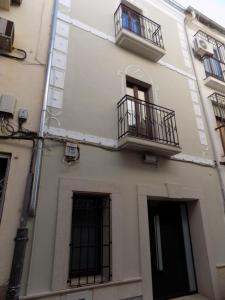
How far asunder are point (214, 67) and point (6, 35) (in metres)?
7.03

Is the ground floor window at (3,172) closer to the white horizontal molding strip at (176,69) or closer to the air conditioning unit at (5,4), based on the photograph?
the air conditioning unit at (5,4)

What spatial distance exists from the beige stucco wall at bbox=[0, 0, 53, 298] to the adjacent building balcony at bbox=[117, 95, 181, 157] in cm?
169

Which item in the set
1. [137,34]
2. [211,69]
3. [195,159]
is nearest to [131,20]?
[137,34]

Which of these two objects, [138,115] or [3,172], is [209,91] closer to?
[138,115]

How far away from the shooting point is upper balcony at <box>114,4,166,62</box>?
5.53 m

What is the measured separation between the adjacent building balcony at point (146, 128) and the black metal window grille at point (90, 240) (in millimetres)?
1233

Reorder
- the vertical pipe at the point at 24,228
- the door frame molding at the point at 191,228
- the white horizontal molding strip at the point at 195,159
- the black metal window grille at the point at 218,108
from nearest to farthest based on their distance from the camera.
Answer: the vertical pipe at the point at 24,228 → the door frame molding at the point at 191,228 → the white horizontal molding strip at the point at 195,159 → the black metal window grille at the point at 218,108

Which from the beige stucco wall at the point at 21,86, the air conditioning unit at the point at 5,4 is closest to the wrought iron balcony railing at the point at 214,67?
the beige stucco wall at the point at 21,86

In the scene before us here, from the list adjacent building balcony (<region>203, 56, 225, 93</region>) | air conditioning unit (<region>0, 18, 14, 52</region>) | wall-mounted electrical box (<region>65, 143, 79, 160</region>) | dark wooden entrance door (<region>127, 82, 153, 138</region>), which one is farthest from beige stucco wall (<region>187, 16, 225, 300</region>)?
air conditioning unit (<region>0, 18, 14, 52</region>)

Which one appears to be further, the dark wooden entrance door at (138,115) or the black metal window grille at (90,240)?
the dark wooden entrance door at (138,115)

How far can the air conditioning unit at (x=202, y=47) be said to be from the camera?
7.29 metres

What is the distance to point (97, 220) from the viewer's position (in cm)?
394

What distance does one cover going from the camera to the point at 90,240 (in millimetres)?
3758

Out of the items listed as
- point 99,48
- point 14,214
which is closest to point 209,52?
point 99,48
